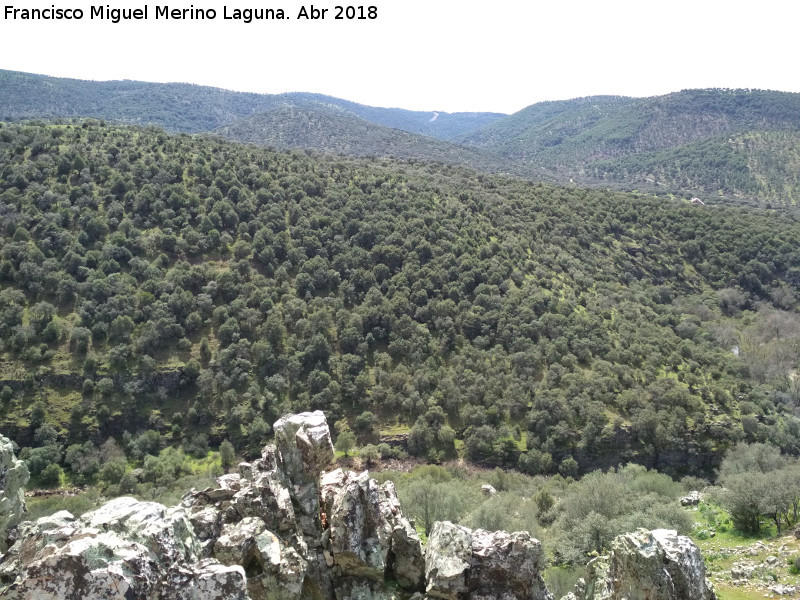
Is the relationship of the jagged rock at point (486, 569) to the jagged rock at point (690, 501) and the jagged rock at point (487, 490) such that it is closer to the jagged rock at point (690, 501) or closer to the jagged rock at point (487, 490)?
the jagged rock at point (690, 501)

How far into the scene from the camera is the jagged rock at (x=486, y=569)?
15.0 m

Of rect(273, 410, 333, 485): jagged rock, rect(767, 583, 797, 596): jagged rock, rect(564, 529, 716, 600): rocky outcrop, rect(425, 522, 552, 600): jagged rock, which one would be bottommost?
rect(767, 583, 797, 596): jagged rock

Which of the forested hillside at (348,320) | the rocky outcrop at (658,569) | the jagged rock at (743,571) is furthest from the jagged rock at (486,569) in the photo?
the forested hillside at (348,320)

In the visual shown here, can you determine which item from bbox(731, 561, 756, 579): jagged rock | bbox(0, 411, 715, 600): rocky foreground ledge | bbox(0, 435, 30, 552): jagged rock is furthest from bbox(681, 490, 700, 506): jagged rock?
bbox(0, 435, 30, 552): jagged rock

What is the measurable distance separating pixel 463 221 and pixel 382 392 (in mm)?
42509

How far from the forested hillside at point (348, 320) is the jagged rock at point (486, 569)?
45.8 m

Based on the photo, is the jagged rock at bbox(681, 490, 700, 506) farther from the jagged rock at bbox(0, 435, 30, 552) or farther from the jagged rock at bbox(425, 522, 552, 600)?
the jagged rock at bbox(0, 435, 30, 552)

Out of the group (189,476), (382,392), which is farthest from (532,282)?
(189,476)

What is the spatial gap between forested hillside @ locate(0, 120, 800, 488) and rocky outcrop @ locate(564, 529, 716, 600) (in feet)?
155

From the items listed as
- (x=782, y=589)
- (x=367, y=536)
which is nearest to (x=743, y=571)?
(x=782, y=589)

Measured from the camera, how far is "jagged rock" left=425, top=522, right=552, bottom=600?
15047mm

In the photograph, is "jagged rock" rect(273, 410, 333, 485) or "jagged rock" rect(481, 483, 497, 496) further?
"jagged rock" rect(481, 483, 497, 496)

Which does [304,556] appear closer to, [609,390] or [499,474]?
[499,474]

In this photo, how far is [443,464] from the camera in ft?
195
